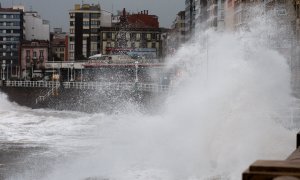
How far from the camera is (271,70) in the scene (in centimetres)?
2252

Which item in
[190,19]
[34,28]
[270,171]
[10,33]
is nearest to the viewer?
[270,171]

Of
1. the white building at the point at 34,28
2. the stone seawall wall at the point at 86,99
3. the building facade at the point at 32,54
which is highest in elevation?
the white building at the point at 34,28

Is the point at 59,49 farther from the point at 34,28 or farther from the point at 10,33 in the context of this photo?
the point at 10,33

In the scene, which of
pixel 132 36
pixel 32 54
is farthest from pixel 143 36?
pixel 32 54

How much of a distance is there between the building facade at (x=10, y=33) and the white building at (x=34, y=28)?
200 inches

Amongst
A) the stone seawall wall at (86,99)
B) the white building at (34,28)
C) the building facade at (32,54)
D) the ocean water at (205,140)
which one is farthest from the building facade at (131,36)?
the ocean water at (205,140)

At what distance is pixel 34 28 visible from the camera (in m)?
123

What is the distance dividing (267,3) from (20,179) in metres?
34.2

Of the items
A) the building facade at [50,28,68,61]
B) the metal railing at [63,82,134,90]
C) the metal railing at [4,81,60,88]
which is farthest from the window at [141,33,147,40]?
the metal railing at [63,82,134,90]

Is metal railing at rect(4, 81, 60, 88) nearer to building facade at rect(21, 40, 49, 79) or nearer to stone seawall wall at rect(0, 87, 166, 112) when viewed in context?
stone seawall wall at rect(0, 87, 166, 112)

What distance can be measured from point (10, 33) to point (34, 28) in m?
9.49

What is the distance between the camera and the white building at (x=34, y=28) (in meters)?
120

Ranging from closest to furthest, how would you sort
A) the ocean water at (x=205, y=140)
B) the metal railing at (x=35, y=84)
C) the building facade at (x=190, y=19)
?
the ocean water at (x=205, y=140)
the metal railing at (x=35, y=84)
the building facade at (x=190, y=19)

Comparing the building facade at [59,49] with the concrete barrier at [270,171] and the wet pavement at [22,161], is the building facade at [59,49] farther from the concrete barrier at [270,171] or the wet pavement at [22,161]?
the concrete barrier at [270,171]
